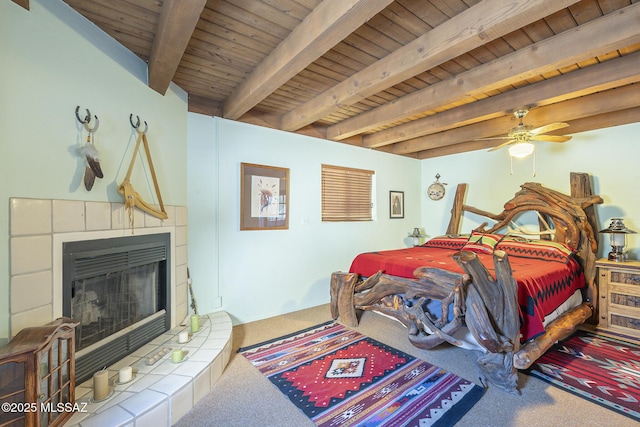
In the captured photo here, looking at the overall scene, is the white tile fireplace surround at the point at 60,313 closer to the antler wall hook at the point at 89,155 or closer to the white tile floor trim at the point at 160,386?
the white tile floor trim at the point at 160,386

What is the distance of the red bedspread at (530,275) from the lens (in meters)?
2.01

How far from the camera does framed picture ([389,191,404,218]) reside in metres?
4.62

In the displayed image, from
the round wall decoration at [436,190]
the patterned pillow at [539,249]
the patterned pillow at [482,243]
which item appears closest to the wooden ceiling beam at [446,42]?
the patterned pillow at [482,243]

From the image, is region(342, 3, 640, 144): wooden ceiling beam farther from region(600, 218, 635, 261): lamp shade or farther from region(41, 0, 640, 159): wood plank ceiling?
region(600, 218, 635, 261): lamp shade

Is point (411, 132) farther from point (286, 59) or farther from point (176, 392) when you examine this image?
point (176, 392)

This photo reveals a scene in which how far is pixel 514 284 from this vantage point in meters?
1.86

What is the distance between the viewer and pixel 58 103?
1501mm

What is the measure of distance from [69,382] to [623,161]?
521 cm

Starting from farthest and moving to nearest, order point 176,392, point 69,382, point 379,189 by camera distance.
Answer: point 379,189 → point 176,392 → point 69,382

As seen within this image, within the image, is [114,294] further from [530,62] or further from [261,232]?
[530,62]

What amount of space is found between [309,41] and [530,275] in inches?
96.1

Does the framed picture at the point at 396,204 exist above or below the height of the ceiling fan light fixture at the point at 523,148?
below

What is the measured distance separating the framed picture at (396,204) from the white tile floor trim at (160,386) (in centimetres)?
324

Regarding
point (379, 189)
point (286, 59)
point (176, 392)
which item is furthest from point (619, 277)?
point (176, 392)
